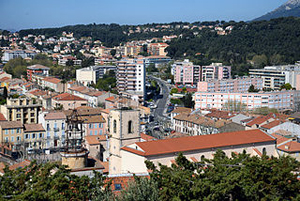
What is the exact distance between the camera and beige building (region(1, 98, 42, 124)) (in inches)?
1781

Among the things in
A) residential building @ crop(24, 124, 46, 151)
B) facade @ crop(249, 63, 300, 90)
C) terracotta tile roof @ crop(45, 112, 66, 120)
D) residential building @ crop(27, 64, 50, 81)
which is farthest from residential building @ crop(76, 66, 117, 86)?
residential building @ crop(24, 124, 46, 151)

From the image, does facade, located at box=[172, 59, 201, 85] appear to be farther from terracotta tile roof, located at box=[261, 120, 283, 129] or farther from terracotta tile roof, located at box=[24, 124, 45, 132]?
terracotta tile roof, located at box=[24, 124, 45, 132]

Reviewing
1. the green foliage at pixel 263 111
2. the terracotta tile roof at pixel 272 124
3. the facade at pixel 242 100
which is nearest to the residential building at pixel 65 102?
the facade at pixel 242 100

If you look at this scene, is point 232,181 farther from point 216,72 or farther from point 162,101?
point 216,72

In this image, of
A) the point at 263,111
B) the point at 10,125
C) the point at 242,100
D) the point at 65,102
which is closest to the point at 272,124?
the point at 263,111

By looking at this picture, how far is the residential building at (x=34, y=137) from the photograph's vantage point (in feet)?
134

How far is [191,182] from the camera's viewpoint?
14594 millimetres

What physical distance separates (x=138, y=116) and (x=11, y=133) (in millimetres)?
18546

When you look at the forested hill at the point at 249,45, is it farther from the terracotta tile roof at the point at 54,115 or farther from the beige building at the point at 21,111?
the terracotta tile roof at the point at 54,115

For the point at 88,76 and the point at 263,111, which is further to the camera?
the point at 88,76

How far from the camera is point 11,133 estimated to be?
40406 millimetres

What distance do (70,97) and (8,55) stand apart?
65.0m

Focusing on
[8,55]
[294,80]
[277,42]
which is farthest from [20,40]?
[294,80]

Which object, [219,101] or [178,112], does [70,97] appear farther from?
[219,101]
